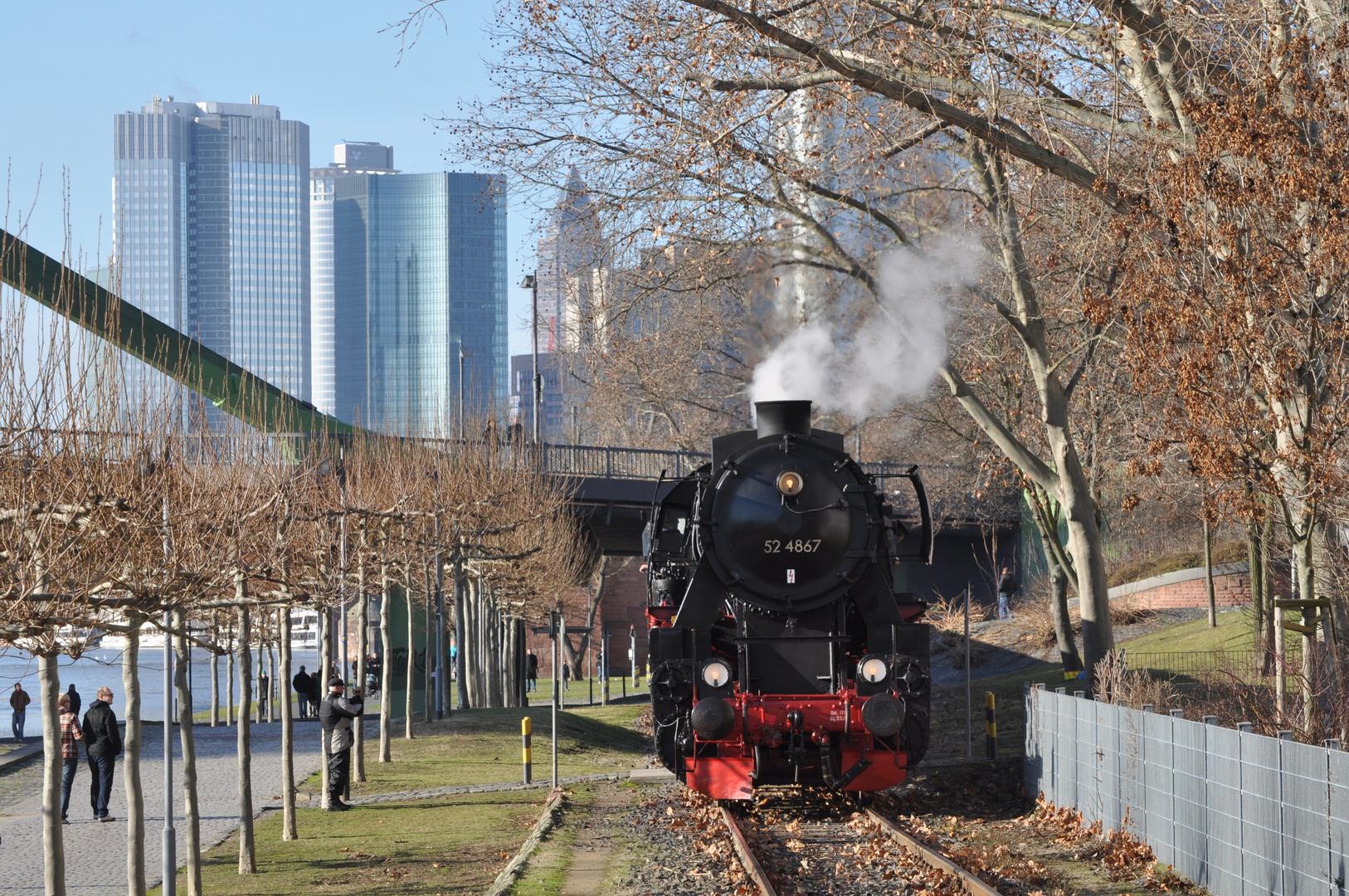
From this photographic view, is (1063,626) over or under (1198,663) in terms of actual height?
over

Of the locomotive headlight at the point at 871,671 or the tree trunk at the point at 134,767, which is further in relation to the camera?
the locomotive headlight at the point at 871,671

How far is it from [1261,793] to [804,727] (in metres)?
4.84

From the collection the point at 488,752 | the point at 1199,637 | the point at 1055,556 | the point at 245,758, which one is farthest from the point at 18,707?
the point at 1199,637

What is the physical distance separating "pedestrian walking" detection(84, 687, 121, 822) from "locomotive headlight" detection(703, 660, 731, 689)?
7.35 m

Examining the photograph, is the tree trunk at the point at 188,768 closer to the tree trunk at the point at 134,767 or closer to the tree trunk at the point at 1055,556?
the tree trunk at the point at 134,767

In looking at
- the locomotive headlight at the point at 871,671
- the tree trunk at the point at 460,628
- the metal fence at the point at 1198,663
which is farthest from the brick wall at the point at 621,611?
the locomotive headlight at the point at 871,671

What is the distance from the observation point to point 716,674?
13461 mm

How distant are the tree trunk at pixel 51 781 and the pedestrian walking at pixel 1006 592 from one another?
3614cm

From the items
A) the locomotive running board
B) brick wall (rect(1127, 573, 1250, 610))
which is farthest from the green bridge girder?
brick wall (rect(1127, 573, 1250, 610))

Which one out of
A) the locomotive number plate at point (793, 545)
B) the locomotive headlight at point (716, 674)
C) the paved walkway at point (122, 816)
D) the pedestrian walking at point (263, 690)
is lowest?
the pedestrian walking at point (263, 690)

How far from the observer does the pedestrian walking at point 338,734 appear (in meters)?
15.6

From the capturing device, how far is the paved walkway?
1295cm

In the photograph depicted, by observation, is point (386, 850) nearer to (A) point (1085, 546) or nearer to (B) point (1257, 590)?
(A) point (1085, 546)

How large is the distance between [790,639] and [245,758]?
539 cm
